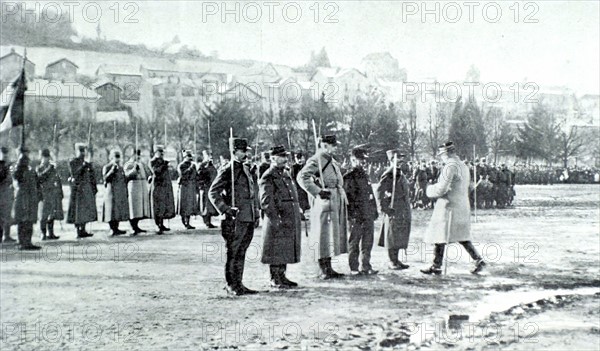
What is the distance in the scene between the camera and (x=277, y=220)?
401 cm

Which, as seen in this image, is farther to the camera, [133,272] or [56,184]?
[56,184]

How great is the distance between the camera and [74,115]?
11.3 feet

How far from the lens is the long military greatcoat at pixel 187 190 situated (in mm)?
6397

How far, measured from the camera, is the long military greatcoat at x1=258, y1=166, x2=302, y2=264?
397 cm

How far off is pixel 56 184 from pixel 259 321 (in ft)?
7.83

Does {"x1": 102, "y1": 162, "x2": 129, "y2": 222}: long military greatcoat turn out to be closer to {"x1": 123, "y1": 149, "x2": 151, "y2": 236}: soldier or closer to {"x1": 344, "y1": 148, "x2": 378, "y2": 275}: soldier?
{"x1": 123, "y1": 149, "x2": 151, "y2": 236}: soldier

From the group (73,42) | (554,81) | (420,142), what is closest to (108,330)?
(73,42)

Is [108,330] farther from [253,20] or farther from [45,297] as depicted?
[253,20]

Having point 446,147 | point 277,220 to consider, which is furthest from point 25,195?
point 446,147

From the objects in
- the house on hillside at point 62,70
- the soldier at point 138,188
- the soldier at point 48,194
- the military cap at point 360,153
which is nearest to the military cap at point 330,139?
the military cap at point 360,153

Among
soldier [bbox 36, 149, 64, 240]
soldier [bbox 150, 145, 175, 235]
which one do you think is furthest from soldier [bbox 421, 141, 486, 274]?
soldier [bbox 150, 145, 175, 235]

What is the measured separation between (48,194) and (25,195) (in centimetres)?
75

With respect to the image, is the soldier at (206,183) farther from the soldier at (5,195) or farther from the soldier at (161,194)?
the soldier at (5,195)

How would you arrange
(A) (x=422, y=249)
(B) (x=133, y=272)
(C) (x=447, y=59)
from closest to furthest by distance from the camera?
(B) (x=133, y=272), (C) (x=447, y=59), (A) (x=422, y=249)
